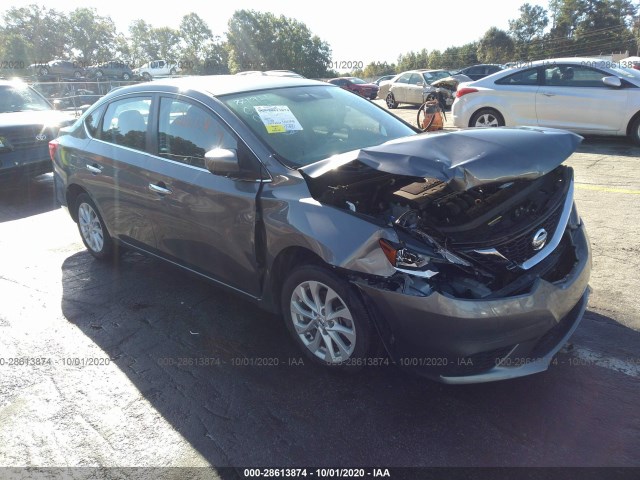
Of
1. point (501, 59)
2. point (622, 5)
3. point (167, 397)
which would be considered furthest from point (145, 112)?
point (622, 5)

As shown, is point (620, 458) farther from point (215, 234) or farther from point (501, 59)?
point (501, 59)

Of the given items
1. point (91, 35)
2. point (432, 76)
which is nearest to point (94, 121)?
point (432, 76)

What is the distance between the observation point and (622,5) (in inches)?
2480

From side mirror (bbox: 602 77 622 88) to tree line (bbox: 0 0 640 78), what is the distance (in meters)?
46.9

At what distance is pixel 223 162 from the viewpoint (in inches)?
125

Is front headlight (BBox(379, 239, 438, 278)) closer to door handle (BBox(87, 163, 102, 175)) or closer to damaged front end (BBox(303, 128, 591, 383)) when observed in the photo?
damaged front end (BBox(303, 128, 591, 383))

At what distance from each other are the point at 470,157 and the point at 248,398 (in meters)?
1.89

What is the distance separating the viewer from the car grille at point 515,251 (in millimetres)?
2652

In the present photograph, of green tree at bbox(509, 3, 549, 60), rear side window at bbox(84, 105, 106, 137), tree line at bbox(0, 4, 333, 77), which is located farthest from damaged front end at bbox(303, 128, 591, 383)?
green tree at bbox(509, 3, 549, 60)

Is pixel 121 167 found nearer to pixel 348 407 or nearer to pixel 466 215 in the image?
Answer: pixel 348 407

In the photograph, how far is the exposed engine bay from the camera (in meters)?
2.65

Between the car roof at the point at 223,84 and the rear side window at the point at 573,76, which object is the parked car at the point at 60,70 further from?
the car roof at the point at 223,84

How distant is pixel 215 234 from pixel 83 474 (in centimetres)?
167

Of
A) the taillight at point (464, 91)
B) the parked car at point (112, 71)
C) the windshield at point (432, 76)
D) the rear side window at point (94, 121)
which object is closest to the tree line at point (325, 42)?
the parked car at point (112, 71)
